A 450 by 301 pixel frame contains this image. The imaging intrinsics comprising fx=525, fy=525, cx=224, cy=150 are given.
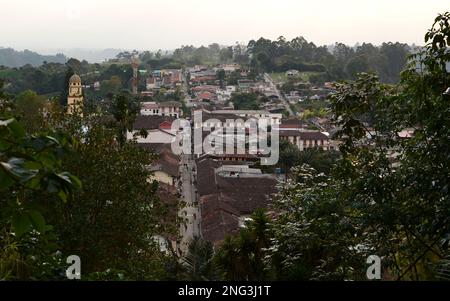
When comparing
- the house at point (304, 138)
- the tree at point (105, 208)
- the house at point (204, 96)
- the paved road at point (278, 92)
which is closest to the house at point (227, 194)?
the house at point (304, 138)

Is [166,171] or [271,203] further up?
[271,203]

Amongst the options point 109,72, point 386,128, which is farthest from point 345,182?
point 109,72

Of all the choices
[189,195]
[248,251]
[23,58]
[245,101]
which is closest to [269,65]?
[245,101]

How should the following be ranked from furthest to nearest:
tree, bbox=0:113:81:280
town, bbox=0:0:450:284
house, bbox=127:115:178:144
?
A: house, bbox=127:115:178:144 → town, bbox=0:0:450:284 → tree, bbox=0:113:81:280

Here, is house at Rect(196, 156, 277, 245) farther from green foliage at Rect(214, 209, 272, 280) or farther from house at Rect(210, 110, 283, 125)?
house at Rect(210, 110, 283, 125)

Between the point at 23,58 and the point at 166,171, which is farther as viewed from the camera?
the point at 23,58

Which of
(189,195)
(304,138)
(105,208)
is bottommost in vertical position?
(189,195)

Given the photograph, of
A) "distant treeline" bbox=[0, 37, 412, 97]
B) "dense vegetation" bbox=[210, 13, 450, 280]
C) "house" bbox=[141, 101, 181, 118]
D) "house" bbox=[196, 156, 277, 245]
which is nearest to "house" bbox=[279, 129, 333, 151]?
"house" bbox=[196, 156, 277, 245]

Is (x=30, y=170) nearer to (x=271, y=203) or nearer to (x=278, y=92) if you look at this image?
(x=271, y=203)
